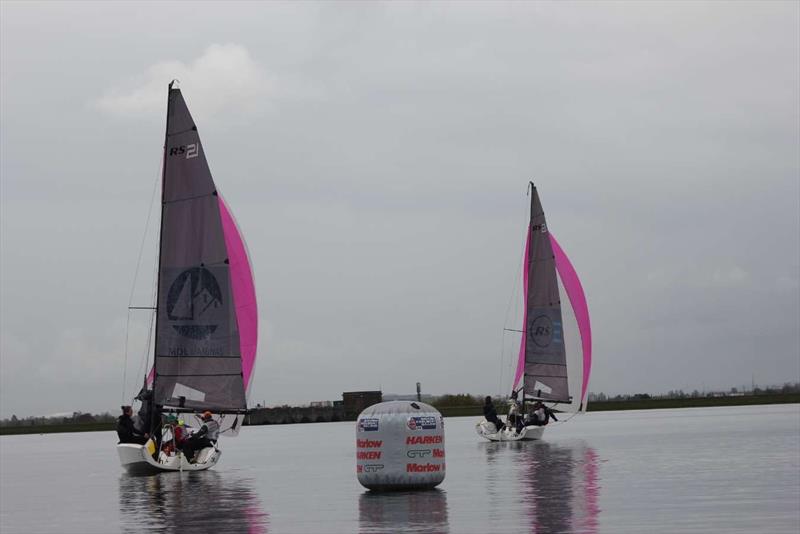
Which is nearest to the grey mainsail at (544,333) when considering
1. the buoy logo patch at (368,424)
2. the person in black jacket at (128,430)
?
the person in black jacket at (128,430)

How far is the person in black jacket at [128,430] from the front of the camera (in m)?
41.4

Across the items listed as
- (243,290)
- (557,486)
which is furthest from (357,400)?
(557,486)

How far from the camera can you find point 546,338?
67.1m

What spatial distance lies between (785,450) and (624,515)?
20.1m

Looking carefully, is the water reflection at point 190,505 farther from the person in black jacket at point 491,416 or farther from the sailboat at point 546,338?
the sailboat at point 546,338

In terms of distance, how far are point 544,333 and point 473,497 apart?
41307mm

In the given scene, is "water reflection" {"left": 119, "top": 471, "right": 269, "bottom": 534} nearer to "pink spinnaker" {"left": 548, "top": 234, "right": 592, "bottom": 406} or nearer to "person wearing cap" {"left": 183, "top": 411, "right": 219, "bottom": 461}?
"person wearing cap" {"left": 183, "top": 411, "right": 219, "bottom": 461}

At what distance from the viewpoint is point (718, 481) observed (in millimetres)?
27969

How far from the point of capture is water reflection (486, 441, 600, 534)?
20.5 metres

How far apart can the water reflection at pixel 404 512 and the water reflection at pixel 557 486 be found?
1.54 m

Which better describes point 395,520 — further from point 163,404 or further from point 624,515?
point 163,404

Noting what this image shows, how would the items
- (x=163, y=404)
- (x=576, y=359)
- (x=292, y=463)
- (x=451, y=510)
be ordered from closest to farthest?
(x=451, y=510) → (x=163, y=404) → (x=292, y=463) → (x=576, y=359)

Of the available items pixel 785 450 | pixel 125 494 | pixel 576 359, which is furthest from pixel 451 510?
pixel 576 359

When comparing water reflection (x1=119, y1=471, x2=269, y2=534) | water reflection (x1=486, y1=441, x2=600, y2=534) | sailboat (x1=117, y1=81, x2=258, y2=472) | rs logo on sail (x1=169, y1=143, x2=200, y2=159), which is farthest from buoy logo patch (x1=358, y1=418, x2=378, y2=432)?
rs logo on sail (x1=169, y1=143, x2=200, y2=159)
